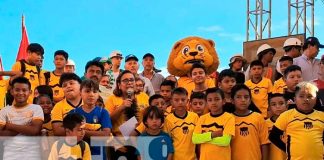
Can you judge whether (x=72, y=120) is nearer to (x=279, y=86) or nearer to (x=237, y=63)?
(x=279, y=86)

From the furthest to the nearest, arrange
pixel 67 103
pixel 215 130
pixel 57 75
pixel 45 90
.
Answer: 1. pixel 57 75
2. pixel 45 90
3. pixel 67 103
4. pixel 215 130

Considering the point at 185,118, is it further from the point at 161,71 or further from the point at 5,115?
the point at 161,71

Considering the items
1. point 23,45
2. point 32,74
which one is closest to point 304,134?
point 32,74

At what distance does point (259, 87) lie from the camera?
629 cm

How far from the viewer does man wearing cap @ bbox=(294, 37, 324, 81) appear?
6.73 meters

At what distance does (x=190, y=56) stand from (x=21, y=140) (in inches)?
116

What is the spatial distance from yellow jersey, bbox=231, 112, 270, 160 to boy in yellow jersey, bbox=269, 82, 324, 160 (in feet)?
0.85

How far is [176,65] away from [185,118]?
1.92 metres

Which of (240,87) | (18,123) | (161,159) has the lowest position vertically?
(161,159)

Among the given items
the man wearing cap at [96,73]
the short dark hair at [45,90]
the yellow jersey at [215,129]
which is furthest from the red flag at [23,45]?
the yellow jersey at [215,129]

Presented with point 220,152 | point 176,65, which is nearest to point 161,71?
point 176,65

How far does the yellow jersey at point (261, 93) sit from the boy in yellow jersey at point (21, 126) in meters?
2.58

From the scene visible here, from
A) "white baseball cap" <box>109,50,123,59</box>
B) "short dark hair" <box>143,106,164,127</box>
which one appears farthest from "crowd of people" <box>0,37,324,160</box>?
"white baseball cap" <box>109,50,123,59</box>

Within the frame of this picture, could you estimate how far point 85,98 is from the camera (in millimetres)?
4980
